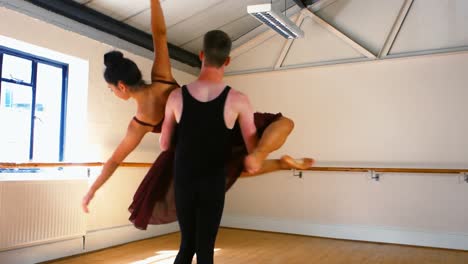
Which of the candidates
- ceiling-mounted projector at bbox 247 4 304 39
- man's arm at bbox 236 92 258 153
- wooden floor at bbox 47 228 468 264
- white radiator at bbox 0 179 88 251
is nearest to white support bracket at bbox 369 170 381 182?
wooden floor at bbox 47 228 468 264

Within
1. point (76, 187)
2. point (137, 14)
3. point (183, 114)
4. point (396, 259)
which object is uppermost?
point (137, 14)

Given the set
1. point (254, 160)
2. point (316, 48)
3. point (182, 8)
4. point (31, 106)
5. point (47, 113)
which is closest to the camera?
point (254, 160)

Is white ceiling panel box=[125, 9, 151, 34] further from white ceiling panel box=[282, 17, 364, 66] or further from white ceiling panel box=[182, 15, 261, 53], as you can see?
white ceiling panel box=[282, 17, 364, 66]

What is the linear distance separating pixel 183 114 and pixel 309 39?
4.97m

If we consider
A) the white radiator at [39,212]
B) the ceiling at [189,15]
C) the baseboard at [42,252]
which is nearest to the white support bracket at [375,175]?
the ceiling at [189,15]

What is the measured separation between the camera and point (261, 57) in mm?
6559

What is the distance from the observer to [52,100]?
4641 millimetres

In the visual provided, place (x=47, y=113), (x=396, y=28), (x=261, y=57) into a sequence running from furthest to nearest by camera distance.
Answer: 1. (x=261, y=57)
2. (x=396, y=28)
3. (x=47, y=113)

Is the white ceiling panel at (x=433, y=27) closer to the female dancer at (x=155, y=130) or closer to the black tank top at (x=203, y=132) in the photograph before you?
the female dancer at (x=155, y=130)

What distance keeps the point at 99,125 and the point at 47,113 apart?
600mm

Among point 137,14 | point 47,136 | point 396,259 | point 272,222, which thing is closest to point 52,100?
point 47,136

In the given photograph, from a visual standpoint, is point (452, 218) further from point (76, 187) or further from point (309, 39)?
point (76, 187)

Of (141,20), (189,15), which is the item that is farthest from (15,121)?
(189,15)

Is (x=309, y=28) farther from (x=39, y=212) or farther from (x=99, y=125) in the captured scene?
(x=39, y=212)
